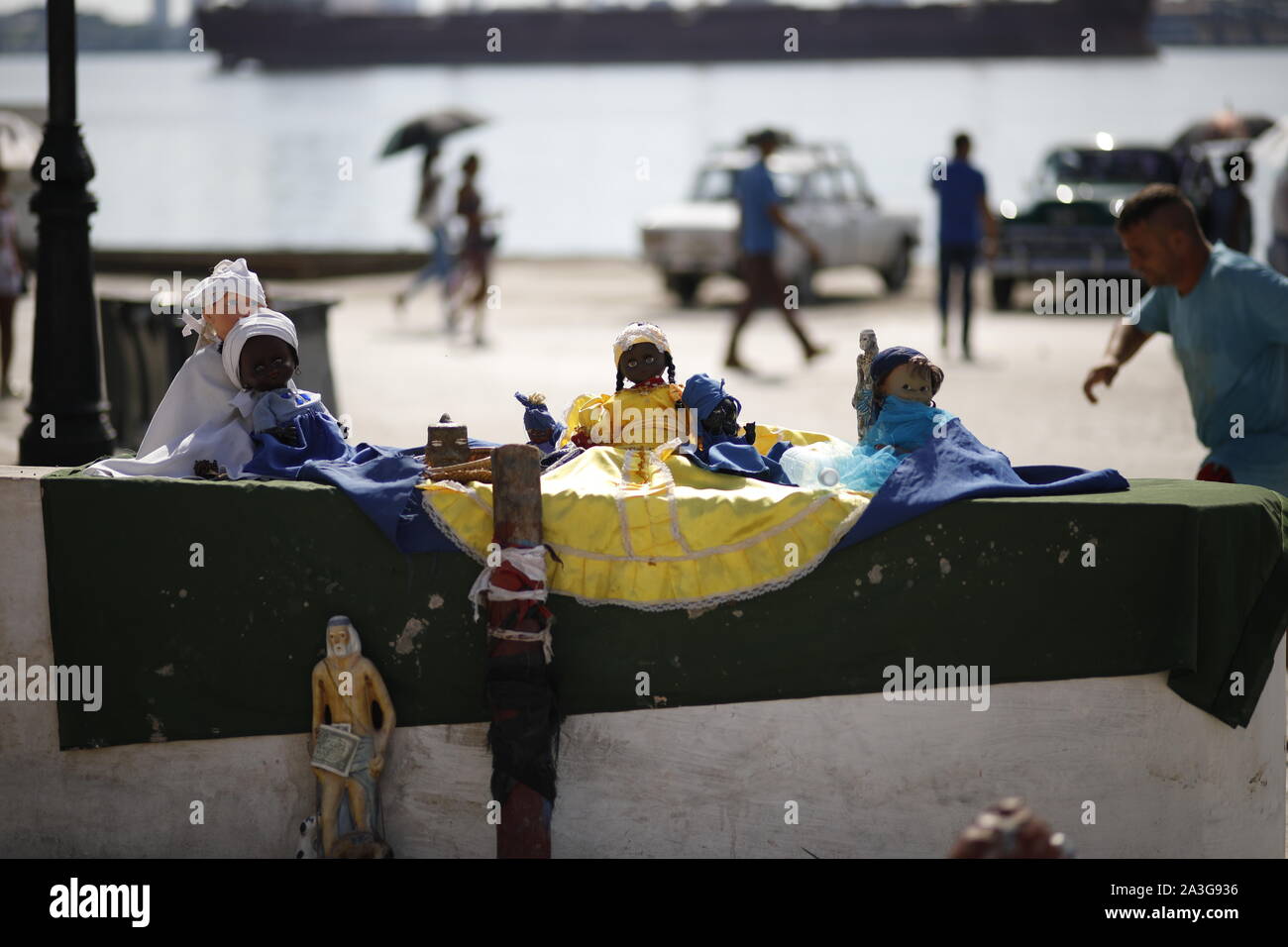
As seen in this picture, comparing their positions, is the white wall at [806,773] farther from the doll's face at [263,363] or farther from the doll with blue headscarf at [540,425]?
the doll with blue headscarf at [540,425]

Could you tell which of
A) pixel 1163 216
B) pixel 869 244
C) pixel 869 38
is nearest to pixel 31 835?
pixel 1163 216

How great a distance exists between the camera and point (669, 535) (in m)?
4.53

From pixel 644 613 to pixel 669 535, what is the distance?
0.72 ft

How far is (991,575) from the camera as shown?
14.9ft

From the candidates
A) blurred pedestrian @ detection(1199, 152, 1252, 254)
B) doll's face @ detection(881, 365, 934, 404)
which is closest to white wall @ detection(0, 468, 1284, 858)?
doll's face @ detection(881, 365, 934, 404)

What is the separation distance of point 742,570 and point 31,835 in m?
2.09

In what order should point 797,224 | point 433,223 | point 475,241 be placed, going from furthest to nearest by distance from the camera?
point 797,224 → point 433,223 → point 475,241

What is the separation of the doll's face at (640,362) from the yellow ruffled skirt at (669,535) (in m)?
0.59

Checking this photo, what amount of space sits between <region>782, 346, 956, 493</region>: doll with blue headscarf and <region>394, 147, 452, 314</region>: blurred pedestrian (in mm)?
13650

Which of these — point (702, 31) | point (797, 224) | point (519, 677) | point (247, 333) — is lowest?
point (519, 677)

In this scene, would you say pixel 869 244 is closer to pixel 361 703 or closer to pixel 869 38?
pixel 361 703

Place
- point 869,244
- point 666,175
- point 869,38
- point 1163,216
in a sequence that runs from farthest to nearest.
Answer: point 869,38 < point 666,175 < point 869,244 < point 1163,216

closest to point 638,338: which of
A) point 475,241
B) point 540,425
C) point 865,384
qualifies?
point 540,425

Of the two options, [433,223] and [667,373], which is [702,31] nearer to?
[433,223]
